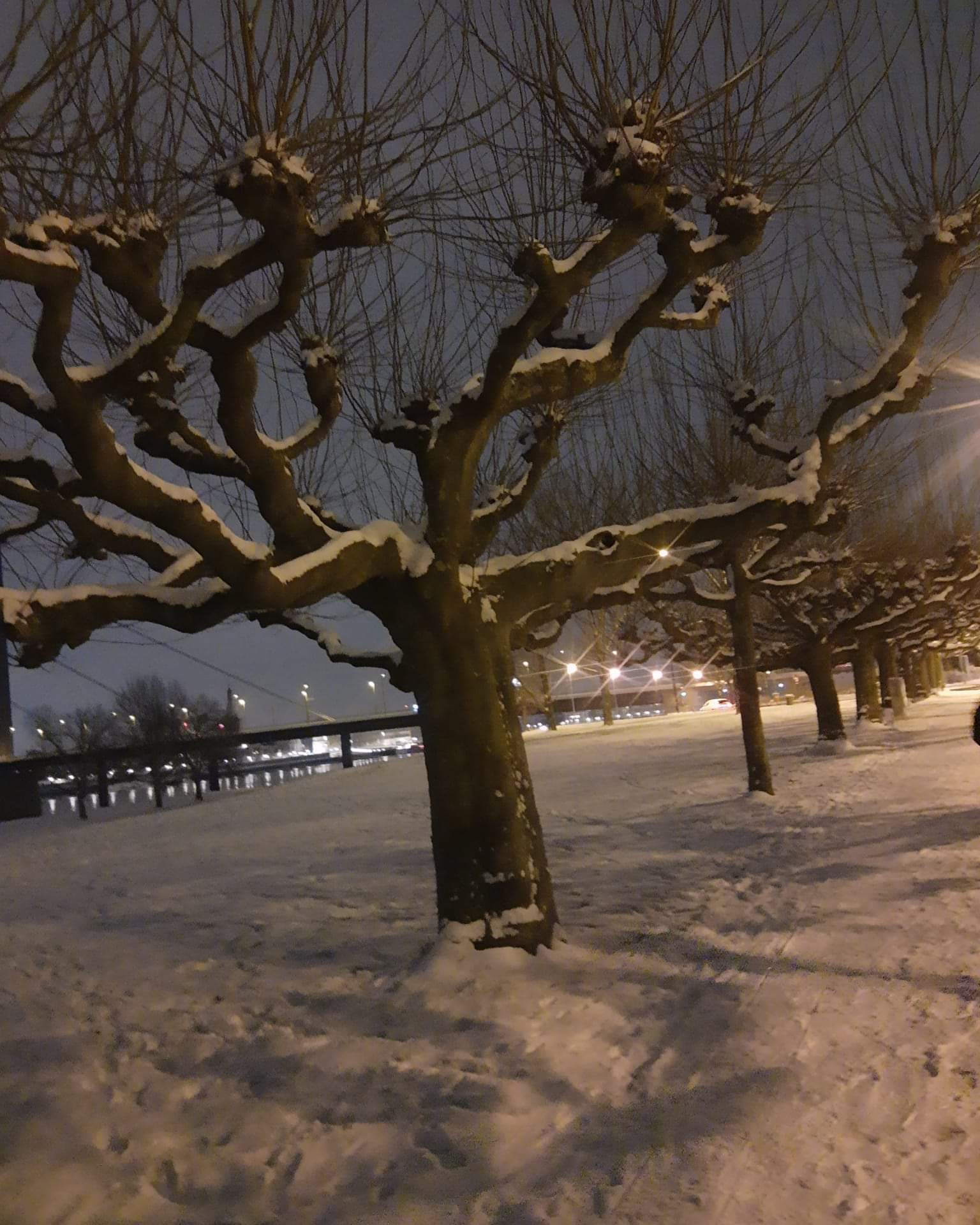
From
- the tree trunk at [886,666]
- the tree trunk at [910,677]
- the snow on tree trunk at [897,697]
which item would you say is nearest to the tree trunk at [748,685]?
the snow on tree trunk at [897,697]

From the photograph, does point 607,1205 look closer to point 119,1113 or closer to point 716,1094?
point 716,1094

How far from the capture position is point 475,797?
5.61 metres

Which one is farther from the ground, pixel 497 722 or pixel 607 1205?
pixel 497 722

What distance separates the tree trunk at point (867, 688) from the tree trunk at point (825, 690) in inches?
204

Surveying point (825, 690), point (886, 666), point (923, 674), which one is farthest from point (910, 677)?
point (825, 690)

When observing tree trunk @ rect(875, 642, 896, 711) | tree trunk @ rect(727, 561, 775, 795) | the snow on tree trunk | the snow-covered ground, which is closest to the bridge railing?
tree trunk @ rect(727, 561, 775, 795)

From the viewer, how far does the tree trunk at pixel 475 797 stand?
5590 mm

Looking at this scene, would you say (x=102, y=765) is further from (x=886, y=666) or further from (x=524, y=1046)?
(x=886, y=666)

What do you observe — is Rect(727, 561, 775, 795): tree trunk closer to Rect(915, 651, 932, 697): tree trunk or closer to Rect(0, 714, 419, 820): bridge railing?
Rect(0, 714, 419, 820): bridge railing

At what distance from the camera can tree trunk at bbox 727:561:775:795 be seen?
12469mm

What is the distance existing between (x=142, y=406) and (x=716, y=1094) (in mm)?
4847

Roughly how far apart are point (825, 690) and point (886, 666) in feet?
39.4

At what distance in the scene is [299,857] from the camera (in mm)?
10852

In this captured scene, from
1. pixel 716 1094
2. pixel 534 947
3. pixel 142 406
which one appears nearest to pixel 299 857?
pixel 534 947
